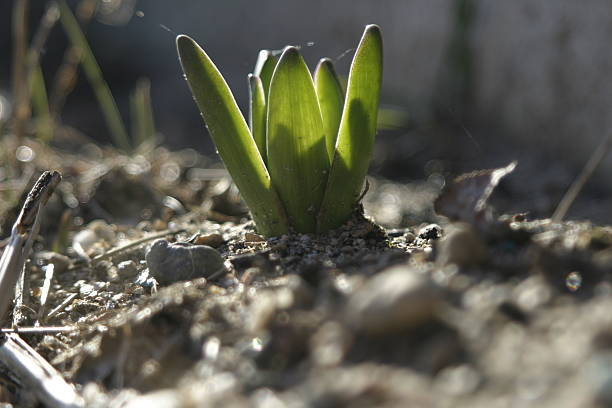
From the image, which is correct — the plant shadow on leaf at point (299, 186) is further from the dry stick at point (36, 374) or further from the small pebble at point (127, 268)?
the dry stick at point (36, 374)

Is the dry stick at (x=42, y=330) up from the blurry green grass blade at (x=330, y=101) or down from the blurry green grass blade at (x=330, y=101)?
down

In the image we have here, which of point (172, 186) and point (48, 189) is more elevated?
point (48, 189)

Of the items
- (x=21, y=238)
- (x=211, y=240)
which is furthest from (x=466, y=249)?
(x=21, y=238)

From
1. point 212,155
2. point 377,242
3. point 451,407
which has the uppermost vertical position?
point 451,407

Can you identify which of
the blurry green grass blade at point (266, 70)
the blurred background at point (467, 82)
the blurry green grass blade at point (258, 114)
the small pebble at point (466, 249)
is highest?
the blurry green grass blade at point (266, 70)

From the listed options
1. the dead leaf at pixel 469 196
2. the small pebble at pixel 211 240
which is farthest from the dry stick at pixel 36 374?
the dead leaf at pixel 469 196

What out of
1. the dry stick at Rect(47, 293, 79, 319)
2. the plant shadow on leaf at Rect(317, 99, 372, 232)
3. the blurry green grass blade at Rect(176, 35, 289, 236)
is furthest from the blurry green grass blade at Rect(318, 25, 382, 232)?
the dry stick at Rect(47, 293, 79, 319)

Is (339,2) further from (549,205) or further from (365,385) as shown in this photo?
(365,385)

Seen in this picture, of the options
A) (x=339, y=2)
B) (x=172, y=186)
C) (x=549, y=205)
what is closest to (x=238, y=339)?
(x=172, y=186)
